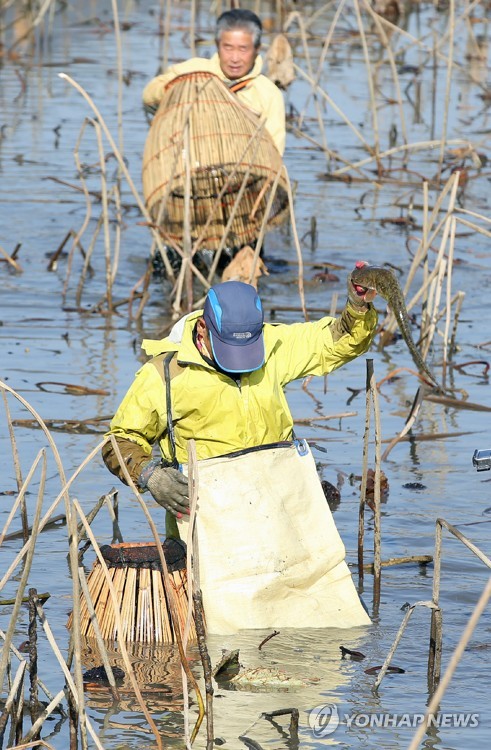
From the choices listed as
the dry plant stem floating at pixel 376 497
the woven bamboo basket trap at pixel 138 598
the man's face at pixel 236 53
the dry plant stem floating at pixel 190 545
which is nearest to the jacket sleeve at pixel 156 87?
the man's face at pixel 236 53

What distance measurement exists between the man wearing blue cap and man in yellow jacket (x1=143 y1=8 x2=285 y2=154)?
486cm

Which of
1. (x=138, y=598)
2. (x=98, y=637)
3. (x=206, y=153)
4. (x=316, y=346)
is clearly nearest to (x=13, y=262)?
(x=206, y=153)

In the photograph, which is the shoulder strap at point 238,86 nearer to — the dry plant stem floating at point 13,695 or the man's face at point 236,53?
the man's face at point 236,53

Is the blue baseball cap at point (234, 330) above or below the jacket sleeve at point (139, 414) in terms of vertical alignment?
above

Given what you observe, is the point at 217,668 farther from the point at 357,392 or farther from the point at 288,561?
the point at 357,392

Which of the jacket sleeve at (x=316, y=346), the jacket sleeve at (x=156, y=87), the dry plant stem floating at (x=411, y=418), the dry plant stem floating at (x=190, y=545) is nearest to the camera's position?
the dry plant stem floating at (x=190, y=545)

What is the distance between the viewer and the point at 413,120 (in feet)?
52.4

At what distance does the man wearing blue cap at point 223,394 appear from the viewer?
4.67 meters

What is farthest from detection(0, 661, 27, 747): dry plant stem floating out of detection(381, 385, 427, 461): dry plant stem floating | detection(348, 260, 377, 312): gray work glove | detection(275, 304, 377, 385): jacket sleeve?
detection(381, 385, 427, 461): dry plant stem floating

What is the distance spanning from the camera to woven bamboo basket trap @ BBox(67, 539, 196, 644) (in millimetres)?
4734

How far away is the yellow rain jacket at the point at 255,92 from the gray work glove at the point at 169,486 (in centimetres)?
548

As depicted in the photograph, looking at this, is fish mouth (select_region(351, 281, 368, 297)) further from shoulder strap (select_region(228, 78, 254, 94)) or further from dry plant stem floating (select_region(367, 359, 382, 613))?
shoulder strap (select_region(228, 78, 254, 94))

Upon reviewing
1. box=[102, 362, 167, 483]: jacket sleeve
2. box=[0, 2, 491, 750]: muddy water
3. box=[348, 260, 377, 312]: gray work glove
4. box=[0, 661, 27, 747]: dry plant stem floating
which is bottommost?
box=[0, 2, 491, 750]: muddy water

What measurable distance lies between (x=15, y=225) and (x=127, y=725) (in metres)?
7.96
